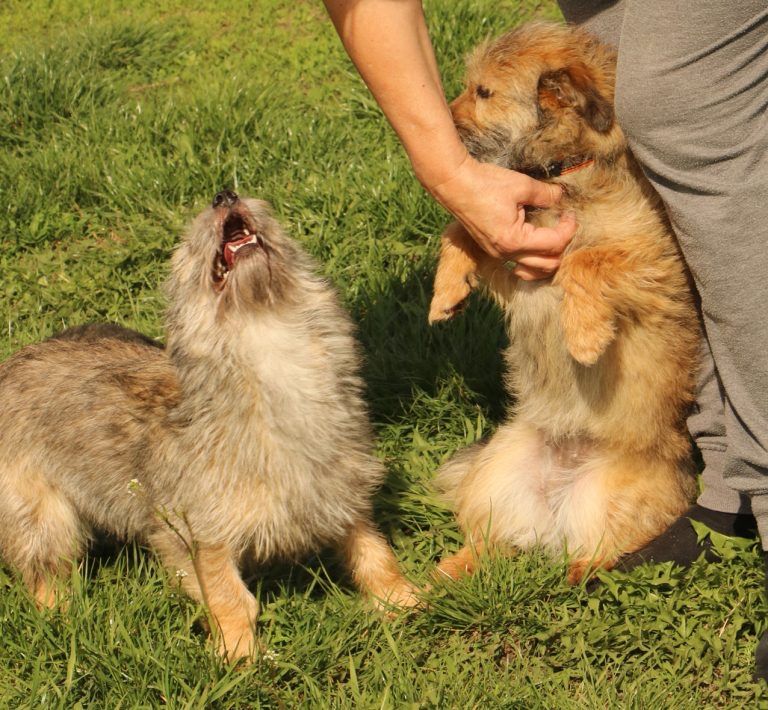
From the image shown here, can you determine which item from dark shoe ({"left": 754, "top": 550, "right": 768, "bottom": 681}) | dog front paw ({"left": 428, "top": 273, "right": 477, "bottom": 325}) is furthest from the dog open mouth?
dark shoe ({"left": 754, "top": 550, "right": 768, "bottom": 681})

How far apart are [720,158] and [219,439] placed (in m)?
1.58

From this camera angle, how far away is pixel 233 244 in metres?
2.80

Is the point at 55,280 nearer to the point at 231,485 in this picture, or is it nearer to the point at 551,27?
the point at 231,485

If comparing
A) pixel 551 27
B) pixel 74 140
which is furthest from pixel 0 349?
pixel 551 27

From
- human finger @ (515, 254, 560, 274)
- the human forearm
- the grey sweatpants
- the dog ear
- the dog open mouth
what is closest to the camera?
the grey sweatpants

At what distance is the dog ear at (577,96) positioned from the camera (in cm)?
288

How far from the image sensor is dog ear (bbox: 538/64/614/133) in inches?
114

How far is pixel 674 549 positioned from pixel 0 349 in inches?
111

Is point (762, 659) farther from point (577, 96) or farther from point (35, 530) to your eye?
point (35, 530)

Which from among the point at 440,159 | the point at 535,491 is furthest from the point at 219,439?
the point at 535,491

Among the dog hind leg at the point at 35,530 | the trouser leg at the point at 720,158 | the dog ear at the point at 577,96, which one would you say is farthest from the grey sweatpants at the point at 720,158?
the dog hind leg at the point at 35,530

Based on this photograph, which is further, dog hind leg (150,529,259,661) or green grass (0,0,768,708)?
dog hind leg (150,529,259,661)

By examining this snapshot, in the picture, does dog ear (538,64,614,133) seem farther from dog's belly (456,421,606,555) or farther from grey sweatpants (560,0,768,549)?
dog's belly (456,421,606,555)

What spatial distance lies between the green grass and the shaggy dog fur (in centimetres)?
15
